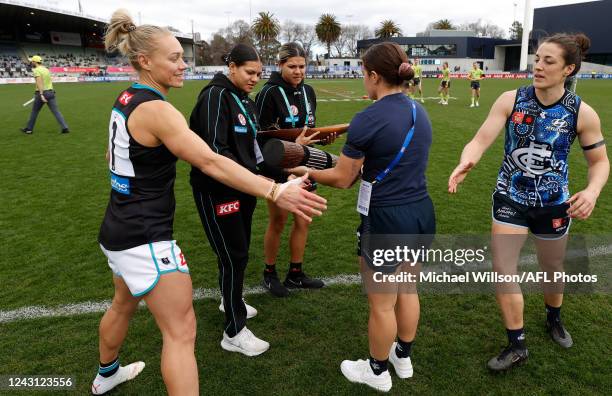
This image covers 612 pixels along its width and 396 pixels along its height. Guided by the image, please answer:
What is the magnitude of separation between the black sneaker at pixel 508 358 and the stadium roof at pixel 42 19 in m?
49.0

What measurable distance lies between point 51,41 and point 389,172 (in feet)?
231

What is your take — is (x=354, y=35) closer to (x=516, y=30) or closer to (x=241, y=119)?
(x=516, y=30)

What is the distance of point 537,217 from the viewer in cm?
289

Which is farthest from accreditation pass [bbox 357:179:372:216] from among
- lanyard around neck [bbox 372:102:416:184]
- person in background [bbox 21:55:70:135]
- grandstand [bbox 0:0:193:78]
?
grandstand [bbox 0:0:193:78]

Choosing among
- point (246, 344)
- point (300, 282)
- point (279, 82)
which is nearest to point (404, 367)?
point (246, 344)

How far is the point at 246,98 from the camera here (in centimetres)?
297

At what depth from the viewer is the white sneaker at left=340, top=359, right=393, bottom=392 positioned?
275 centimetres

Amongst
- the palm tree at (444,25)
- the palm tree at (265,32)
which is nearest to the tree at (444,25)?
the palm tree at (444,25)

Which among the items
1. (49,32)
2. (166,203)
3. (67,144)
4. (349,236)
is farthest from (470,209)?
(49,32)

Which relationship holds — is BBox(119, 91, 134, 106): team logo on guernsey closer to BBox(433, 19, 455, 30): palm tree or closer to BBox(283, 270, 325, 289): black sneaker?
BBox(283, 270, 325, 289): black sneaker

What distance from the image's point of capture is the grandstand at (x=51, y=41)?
156ft

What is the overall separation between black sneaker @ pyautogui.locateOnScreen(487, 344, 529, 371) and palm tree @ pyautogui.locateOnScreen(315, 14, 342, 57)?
87587 millimetres

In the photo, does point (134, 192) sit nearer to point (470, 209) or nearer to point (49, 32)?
point (470, 209)

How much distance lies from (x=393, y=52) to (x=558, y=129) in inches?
50.8
